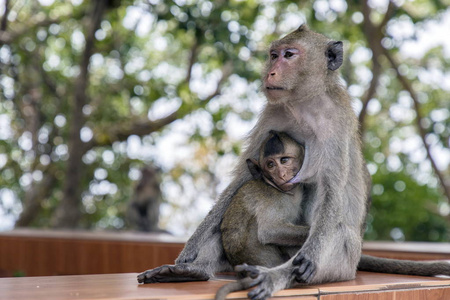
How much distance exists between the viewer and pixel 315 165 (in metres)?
2.96

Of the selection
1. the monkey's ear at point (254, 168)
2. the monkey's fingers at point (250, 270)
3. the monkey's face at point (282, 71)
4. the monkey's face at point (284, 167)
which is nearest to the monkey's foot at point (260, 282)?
the monkey's fingers at point (250, 270)

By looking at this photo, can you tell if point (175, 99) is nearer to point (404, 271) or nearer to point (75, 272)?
point (75, 272)

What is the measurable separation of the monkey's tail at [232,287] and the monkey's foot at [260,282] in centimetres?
1

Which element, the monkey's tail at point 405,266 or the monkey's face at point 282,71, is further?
the monkey's tail at point 405,266

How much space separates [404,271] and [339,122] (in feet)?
2.84

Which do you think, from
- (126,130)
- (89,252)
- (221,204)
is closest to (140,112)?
(126,130)

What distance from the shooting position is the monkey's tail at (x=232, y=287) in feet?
7.66

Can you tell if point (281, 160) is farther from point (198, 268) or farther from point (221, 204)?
point (198, 268)

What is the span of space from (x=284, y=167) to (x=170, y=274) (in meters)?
0.66

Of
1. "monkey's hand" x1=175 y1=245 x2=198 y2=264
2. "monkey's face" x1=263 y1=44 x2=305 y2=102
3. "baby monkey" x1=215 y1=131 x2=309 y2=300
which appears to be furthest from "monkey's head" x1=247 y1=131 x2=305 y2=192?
"monkey's hand" x1=175 y1=245 x2=198 y2=264

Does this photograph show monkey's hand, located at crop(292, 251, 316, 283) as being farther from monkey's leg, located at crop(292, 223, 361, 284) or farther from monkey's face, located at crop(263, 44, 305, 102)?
monkey's face, located at crop(263, 44, 305, 102)

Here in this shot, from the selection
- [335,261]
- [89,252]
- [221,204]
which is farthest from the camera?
[89,252]

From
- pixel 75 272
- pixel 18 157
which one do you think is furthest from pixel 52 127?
pixel 75 272

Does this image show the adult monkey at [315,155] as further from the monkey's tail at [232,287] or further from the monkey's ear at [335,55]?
the monkey's tail at [232,287]
